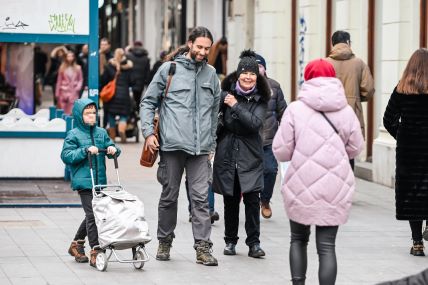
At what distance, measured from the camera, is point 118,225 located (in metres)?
9.88

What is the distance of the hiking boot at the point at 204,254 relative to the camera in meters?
10.3

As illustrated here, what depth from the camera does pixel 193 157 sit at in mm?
10500

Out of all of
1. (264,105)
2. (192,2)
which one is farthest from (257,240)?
(192,2)

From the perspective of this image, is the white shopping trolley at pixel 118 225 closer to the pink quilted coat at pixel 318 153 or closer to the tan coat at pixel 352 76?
the pink quilted coat at pixel 318 153

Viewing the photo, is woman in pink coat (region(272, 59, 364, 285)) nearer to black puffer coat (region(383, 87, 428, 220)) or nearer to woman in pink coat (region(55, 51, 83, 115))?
black puffer coat (region(383, 87, 428, 220))

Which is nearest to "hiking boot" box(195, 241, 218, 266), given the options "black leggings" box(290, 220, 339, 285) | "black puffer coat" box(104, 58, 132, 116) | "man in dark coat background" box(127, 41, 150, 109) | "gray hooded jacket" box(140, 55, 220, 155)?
"gray hooded jacket" box(140, 55, 220, 155)

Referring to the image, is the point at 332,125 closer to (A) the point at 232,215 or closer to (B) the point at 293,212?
(B) the point at 293,212

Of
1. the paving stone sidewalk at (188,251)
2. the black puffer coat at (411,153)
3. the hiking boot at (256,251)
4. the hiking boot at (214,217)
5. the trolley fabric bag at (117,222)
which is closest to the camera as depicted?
the paving stone sidewalk at (188,251)

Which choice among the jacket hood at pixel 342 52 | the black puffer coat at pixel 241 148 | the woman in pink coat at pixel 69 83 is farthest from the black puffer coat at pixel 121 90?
the black puffer coat at pixel 241 148

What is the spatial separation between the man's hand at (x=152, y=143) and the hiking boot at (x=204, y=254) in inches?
32.9

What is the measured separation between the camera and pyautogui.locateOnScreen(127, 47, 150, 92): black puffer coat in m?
26.6

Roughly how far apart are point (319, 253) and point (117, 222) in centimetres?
199

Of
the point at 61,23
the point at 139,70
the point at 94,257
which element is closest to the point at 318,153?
the point at 94,257

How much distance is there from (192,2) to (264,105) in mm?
27897
